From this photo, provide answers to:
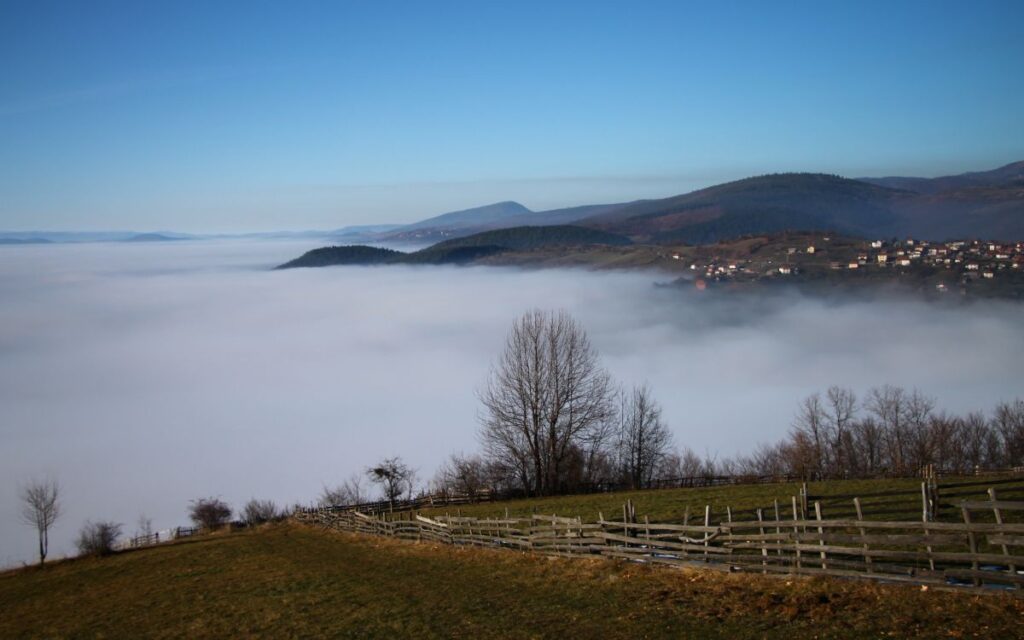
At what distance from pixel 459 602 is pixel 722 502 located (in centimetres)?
1331

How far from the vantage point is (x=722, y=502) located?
27.9 meters

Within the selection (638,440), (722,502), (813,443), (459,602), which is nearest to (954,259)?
(813,443)

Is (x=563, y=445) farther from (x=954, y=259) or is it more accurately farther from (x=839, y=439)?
(x=954, y=259)

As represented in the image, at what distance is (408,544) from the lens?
30750 millimetres

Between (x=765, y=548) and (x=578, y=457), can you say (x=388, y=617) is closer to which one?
(x=765, y=548)

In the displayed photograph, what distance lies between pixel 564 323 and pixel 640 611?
40.8 meters

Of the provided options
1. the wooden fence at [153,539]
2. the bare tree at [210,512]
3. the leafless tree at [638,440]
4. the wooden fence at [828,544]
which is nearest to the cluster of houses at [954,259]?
the leafless tree at [638,440]

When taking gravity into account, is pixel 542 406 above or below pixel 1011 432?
above

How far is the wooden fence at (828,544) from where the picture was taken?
44.9 feet

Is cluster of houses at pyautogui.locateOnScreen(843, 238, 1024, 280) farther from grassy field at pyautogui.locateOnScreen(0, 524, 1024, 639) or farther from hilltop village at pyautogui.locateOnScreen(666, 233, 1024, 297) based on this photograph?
grassy field at pyautogui.locateOnScreen(0, 524, 1024, 639)

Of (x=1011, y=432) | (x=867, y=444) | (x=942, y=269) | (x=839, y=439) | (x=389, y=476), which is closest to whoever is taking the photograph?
(x=389, y=476)

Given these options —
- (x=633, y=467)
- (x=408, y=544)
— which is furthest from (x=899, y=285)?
(x=408, y=544)

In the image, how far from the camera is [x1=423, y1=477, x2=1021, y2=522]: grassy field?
77.0ft

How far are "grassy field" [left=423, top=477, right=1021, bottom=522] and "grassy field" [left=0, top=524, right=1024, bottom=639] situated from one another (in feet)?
16.1
